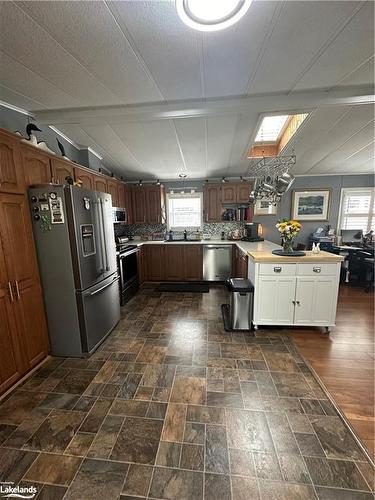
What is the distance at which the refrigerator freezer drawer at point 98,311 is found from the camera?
7.23 feet

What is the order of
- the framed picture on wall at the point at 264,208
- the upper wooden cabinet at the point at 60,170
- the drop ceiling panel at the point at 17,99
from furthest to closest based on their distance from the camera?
1. the framed picture on wall at the point at 264,208
2. the upper wooden cabinet at the point at 60,170
3. the drop ceiling panel at the point at 17,99

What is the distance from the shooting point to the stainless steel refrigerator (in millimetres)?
1999

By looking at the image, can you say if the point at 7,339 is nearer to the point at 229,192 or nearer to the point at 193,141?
the point at 193,141

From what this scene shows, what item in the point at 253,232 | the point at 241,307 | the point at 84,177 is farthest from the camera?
the point at 253,232

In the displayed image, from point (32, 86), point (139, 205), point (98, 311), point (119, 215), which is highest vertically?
point (32, 86)

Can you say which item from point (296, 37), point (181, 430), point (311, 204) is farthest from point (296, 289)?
point (311, 204)

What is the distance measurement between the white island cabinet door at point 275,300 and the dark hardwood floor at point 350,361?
287 millimetres

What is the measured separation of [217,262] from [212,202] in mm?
1441

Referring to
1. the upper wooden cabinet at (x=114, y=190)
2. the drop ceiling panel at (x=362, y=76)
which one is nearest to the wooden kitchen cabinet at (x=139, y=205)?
the upper wooden cabinet at (x=114, y=190)

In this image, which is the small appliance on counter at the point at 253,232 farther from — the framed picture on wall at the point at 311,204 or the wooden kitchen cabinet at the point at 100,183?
the wooden kitchen cabinet at the point at 100,183

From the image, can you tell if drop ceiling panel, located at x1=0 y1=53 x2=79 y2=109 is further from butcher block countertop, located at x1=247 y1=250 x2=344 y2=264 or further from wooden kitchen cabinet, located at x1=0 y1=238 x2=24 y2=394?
butcher block countertop, located at x1=247 y1=250 x2=344 y2=264

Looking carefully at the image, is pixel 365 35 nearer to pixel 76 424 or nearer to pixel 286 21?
pixel 286 21

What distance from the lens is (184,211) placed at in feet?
17.0

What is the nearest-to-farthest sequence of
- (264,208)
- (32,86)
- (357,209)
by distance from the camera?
(32,86)
(357,209)
(264,208)
